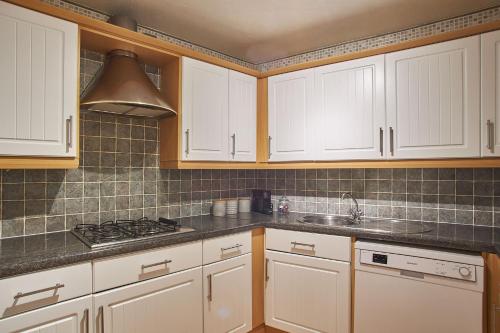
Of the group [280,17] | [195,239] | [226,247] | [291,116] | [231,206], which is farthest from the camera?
[231,206]

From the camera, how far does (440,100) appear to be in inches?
78.0

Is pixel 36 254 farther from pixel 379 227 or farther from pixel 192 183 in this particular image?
pixel 379 227

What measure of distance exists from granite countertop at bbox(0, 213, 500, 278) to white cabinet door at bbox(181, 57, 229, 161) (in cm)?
52

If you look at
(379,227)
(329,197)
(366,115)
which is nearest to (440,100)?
(366,115)

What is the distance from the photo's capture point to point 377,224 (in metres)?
2.28

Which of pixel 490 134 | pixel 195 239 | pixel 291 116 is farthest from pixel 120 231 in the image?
pixel 490 134

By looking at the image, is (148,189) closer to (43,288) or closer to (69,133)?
(69,133)

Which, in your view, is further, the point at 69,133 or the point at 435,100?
the point at 435,100

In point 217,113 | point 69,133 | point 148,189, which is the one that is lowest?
point 148,189

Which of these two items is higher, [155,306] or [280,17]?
[280,17]

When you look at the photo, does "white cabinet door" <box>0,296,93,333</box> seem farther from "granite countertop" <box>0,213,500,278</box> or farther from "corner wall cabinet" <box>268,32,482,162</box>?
"corner wall cabinet" <box>268,32,482,162</box>

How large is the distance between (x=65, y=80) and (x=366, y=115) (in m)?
1.85

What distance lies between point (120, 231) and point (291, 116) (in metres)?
1.52

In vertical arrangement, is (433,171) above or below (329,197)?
above
